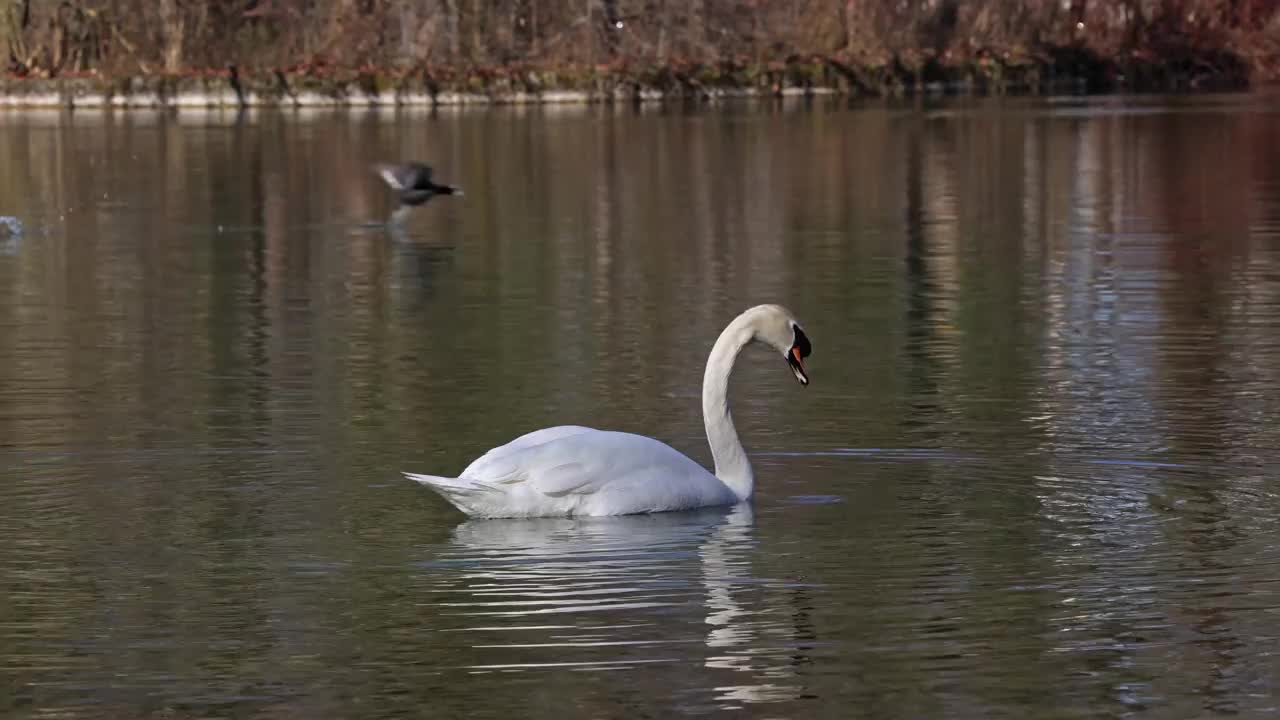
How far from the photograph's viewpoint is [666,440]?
13383 mm

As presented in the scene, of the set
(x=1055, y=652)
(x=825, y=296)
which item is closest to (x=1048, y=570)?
(x=1055, y=652)

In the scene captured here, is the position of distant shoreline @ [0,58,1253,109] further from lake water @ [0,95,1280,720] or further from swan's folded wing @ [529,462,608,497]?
swan's folded wing @ [529,462,608,497]

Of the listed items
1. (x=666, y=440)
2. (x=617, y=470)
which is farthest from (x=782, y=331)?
(x=666, y=440)

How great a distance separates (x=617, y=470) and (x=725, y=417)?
0.74 m

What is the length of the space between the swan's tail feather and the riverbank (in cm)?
6414

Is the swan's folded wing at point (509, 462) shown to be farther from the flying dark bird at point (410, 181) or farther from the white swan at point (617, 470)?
the flying dark bird at point (410, 181)

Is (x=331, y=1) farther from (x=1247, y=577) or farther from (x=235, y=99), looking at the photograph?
(x=1247, y=577)

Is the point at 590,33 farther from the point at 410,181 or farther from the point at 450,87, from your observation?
the point at 410,181

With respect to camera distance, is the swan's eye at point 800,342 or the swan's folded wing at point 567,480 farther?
the swan's eye at point 800,342

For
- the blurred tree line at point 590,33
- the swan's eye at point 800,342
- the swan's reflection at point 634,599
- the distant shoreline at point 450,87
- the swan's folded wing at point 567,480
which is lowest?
the swan's reflection at point 634,599

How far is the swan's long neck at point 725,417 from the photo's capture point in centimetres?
1138

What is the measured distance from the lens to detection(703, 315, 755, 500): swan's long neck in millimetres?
11375

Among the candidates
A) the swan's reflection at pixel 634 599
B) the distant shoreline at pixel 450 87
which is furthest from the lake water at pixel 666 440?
the distant shoreline at pixel 450 87

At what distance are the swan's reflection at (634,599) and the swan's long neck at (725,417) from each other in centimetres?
15
